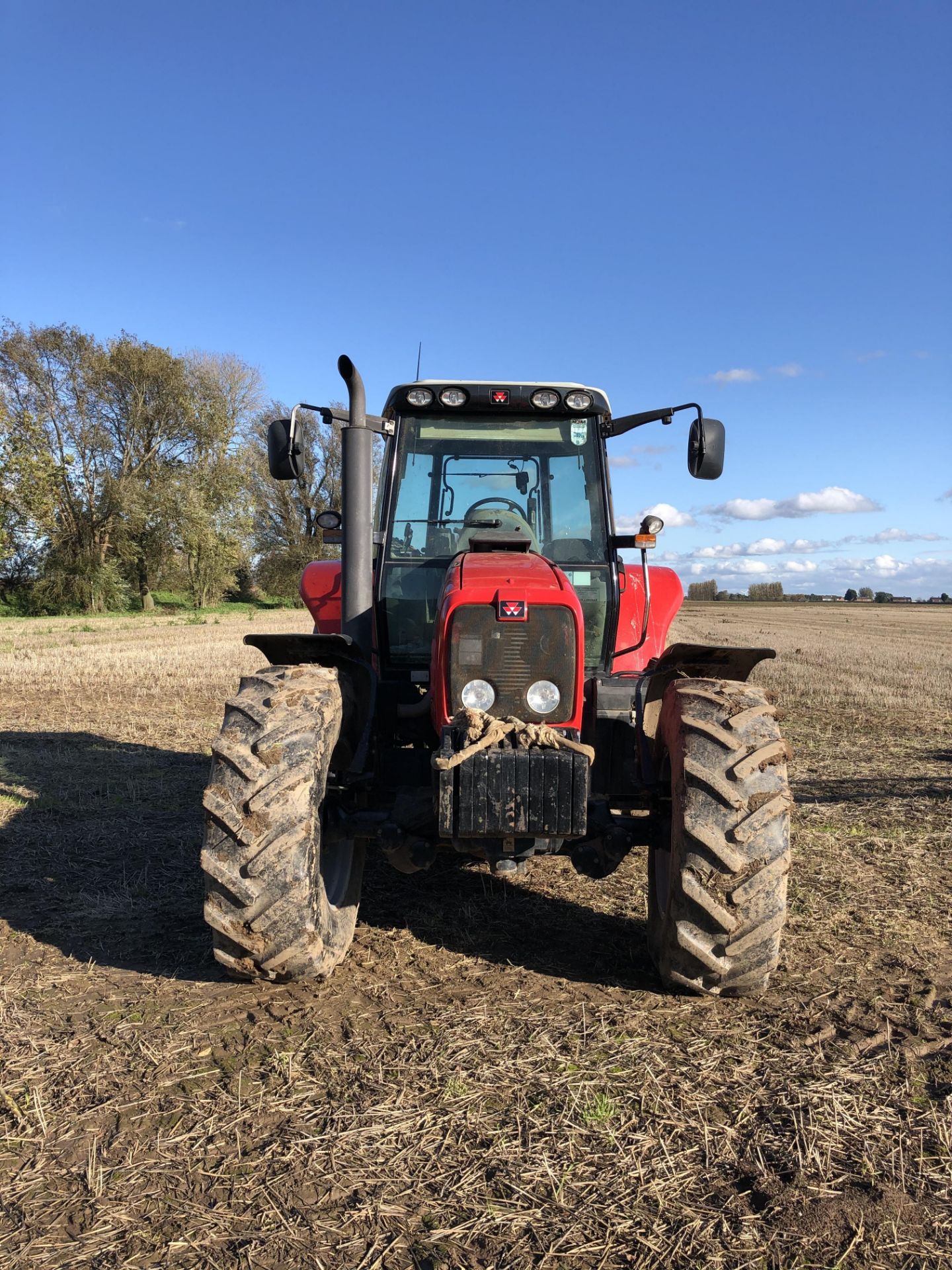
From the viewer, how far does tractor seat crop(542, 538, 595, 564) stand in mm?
5055

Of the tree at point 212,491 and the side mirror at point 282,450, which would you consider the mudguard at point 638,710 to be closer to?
the side mirror at point 282,450

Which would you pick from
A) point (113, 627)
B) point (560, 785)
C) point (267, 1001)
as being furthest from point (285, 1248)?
point (113, 627)

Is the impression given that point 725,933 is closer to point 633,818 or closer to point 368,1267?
point 633,818

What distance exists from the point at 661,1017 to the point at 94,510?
33.1 metres

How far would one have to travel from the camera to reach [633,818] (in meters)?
3.95

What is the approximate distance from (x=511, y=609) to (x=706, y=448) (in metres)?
1.52

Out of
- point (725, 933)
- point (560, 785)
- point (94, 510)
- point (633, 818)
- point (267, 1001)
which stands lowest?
point (267, 1001)

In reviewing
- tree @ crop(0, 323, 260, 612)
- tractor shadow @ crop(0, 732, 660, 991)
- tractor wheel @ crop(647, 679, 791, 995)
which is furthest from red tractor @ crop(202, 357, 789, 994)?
tree @ crop(0, 323, 260, 612)

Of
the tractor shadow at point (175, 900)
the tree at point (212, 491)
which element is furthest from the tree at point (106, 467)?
the tractor shadow at point (175, 900)

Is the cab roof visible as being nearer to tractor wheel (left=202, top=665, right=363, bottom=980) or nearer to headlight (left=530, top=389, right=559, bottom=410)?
headlight (left=530, top=389, right=559, bottom=410)

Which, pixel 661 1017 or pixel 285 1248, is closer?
pixel 285 1248

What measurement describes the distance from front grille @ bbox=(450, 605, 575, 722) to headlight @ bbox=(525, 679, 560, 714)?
0.05ft

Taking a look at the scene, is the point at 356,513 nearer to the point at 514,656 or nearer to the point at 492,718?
the point at 514,656

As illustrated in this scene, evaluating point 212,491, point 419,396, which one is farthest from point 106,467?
point 419,396
